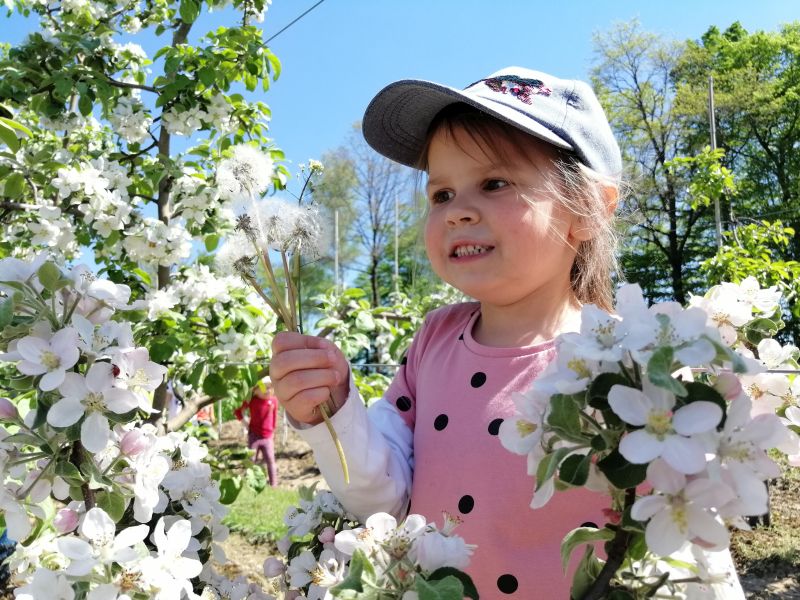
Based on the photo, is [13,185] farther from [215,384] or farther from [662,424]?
[662,424]

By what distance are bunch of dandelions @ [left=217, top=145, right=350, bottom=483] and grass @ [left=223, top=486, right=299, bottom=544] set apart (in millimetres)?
3670

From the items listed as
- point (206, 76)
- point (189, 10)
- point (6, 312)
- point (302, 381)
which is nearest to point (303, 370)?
point (302, 381)

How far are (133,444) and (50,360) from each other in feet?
0.49

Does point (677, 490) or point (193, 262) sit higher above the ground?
point (193, 262)

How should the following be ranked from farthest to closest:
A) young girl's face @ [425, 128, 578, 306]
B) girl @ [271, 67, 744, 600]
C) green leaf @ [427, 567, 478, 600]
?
young girl's face @ [425, 128, 578, 306], girl @ [271, 67, 744, 600], green leaf @ [427, 567, 478, 600]

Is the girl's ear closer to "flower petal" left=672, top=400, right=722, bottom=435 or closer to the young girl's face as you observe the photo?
the young girl's face

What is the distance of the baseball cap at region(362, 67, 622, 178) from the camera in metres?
1.18

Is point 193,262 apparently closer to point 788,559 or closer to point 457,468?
point 457,468

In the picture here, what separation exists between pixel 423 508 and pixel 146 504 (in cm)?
49

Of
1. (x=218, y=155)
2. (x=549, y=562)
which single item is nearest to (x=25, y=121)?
(x=218, y=155)

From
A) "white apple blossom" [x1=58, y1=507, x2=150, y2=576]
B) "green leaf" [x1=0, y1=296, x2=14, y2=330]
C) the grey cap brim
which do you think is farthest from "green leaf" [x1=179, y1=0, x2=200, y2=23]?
"white apple blossom" [x1=58, y1=507, x2=150, y2=576]

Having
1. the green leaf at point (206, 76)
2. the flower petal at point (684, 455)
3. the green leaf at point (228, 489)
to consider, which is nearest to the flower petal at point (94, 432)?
the flower petal at point (684, 455)

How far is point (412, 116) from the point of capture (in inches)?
53.3

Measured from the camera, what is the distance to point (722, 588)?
2.20 ft
